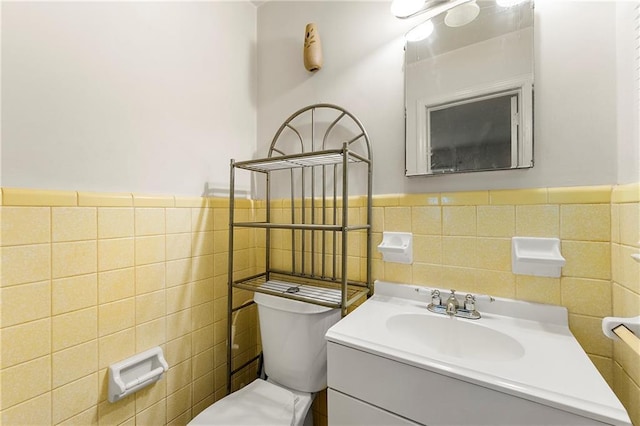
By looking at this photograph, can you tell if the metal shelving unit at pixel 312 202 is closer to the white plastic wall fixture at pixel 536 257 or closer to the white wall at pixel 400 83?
the white wall at pixel 400 83

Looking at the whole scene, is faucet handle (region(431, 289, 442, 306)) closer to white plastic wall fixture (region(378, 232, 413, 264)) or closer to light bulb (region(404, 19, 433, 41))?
white plastic wall fixture (region(378, 232, 413, 264))

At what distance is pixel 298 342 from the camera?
1.10 metres

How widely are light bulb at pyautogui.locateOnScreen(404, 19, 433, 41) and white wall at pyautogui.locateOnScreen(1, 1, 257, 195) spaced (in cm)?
90

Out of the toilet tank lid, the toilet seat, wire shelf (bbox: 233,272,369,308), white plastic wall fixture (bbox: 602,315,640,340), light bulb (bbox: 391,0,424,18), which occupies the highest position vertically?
light bulb (bbox: 391,0,424,18)

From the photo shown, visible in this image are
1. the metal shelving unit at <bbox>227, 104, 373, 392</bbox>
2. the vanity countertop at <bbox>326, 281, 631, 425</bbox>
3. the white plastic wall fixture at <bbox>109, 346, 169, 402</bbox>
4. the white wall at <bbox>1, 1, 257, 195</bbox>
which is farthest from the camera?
the metal shelving unit at <bbox>227, 104, 373, 392</bbox>

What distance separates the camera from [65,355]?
0.85m

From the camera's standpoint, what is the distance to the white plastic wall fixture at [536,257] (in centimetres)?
87

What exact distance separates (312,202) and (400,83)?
66 centimetres

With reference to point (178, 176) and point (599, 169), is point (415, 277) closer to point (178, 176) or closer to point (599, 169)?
point (599, 169)

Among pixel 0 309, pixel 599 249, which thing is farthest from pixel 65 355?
pixel 599 249

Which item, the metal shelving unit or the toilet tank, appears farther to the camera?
the metal shelving unit

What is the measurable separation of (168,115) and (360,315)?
1131 millimetres

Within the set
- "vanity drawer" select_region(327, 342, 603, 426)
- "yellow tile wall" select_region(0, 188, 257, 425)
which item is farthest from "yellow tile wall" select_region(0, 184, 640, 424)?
"vanity drawer" select_region(327, 342, 603, 426)

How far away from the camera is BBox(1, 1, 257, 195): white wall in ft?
2.59
